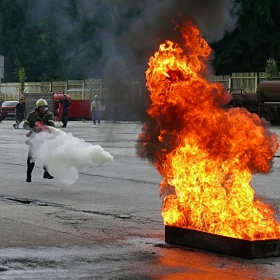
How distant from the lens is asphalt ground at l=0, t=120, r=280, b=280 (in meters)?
7.73

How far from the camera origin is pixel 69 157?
1513 cm

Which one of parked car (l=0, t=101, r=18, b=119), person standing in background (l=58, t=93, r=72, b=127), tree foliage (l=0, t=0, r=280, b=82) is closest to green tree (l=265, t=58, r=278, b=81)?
person standing in background (l=58, t=93, r=72, b=127)

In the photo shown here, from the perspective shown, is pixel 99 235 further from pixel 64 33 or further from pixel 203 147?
pixel 64 33

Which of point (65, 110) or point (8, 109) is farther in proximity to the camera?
point (8, 109)

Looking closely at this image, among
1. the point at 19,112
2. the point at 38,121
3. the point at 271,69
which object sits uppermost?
the point at 271,69

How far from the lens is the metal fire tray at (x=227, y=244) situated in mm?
8297

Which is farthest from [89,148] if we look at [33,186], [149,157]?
[149,157]

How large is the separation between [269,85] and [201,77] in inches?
1389

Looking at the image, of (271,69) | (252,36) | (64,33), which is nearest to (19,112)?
(271,69)

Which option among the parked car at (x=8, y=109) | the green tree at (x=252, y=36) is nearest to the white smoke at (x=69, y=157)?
the green tree at (x=252, y=36)

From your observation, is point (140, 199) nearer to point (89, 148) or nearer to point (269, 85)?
point (89, 148)

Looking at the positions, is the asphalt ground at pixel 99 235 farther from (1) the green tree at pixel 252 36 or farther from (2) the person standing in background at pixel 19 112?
(2) the person standing in background at pixel 19 112

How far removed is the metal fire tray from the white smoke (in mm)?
6136

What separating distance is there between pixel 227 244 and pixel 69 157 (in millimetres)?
7050
